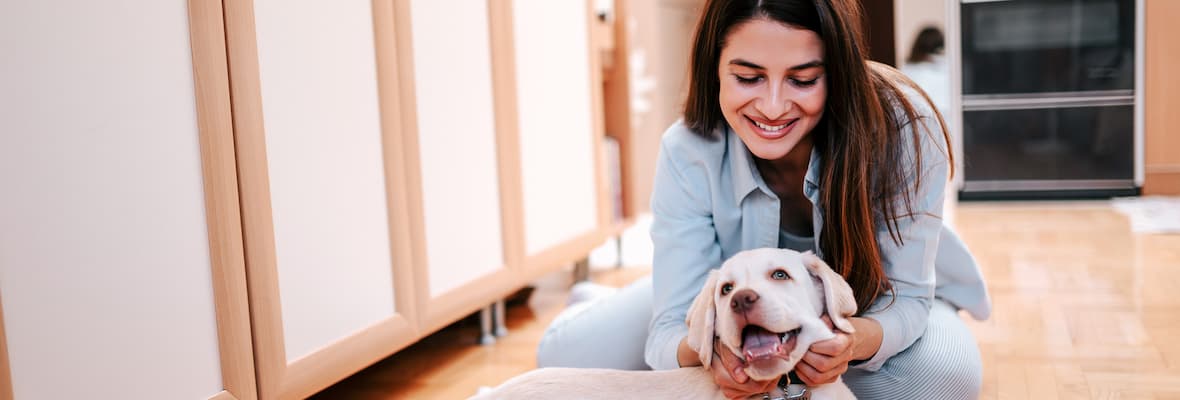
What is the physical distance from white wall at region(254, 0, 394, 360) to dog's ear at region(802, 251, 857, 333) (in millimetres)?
784

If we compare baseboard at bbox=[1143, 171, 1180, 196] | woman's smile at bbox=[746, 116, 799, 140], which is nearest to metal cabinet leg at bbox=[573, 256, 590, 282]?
woman's smile at bbox=[746, 116, 799, 140]

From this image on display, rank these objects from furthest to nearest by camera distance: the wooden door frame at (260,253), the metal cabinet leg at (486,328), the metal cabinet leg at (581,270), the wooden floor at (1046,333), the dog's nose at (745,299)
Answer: the metal cabinet leg at (581,270) < the metal cabinet leg at (486,328) < the wooden floor at (1046,333) < the wooden door frame at (260,253) < the dog's nose at (745,299)

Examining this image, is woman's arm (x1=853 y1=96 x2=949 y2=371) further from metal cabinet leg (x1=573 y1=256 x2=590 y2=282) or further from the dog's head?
metal cabinet leg (x1=573 y1=256 x2=590 y2=282)

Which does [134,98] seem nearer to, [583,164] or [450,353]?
[450,353]

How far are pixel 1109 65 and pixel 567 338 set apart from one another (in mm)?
3357

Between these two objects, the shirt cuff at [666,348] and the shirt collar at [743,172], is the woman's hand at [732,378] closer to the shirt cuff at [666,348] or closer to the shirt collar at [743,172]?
the shirt cuff at [666,348]

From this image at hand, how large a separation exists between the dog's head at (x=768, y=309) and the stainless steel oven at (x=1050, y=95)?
10.9 ft

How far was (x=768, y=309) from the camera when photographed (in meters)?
1.01

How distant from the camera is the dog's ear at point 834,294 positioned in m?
1.10

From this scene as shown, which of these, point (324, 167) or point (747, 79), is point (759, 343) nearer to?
point (747, 79)

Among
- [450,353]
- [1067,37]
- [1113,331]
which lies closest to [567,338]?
[450,353]

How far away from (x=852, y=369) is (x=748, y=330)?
1.47 ft

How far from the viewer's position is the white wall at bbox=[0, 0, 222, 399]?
106 cm

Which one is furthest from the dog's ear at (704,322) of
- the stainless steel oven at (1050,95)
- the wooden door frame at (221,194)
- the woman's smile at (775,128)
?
the stainless steel oven at (1050,95)
